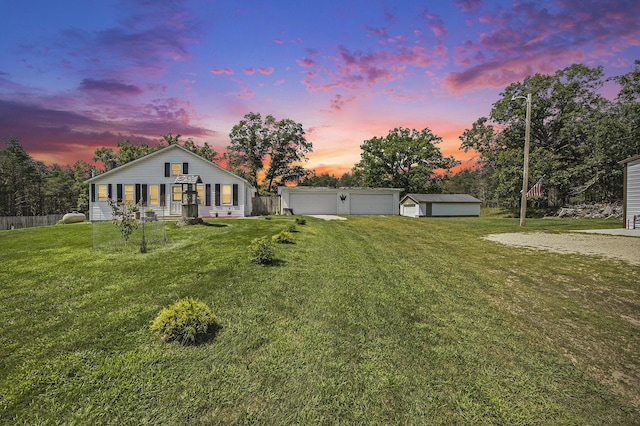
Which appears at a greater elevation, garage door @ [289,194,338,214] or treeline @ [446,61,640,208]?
treeline @ [446,61,640,208]

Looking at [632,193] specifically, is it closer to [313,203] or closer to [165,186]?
[313,203]

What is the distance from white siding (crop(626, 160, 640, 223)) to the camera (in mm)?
14906

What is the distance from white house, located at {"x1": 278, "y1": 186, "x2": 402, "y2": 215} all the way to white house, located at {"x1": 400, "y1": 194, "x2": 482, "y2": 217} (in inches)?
66.1

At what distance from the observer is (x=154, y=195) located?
21047mm

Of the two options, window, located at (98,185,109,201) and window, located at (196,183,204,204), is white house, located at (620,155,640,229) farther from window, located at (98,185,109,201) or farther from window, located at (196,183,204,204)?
window, located at (98,185,109,201)

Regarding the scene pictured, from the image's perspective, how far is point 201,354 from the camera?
3299 millimetres

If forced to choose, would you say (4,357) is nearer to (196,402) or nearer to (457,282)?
(196,402)

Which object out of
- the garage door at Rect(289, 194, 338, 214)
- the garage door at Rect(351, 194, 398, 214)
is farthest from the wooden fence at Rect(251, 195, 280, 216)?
the garage door at Rect(351, 194, 398, 214)

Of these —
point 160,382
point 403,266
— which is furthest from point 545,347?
point 160,382

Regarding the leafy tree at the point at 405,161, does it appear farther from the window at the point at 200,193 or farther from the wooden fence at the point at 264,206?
the window at the point at 200,193

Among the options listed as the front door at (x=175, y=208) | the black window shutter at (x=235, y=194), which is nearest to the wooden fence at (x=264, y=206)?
the black window shutter at (x=235, y=194)

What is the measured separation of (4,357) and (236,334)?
2.36 meters

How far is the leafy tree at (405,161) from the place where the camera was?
38594 millimetres

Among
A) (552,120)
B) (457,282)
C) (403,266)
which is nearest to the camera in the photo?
(457,282)
